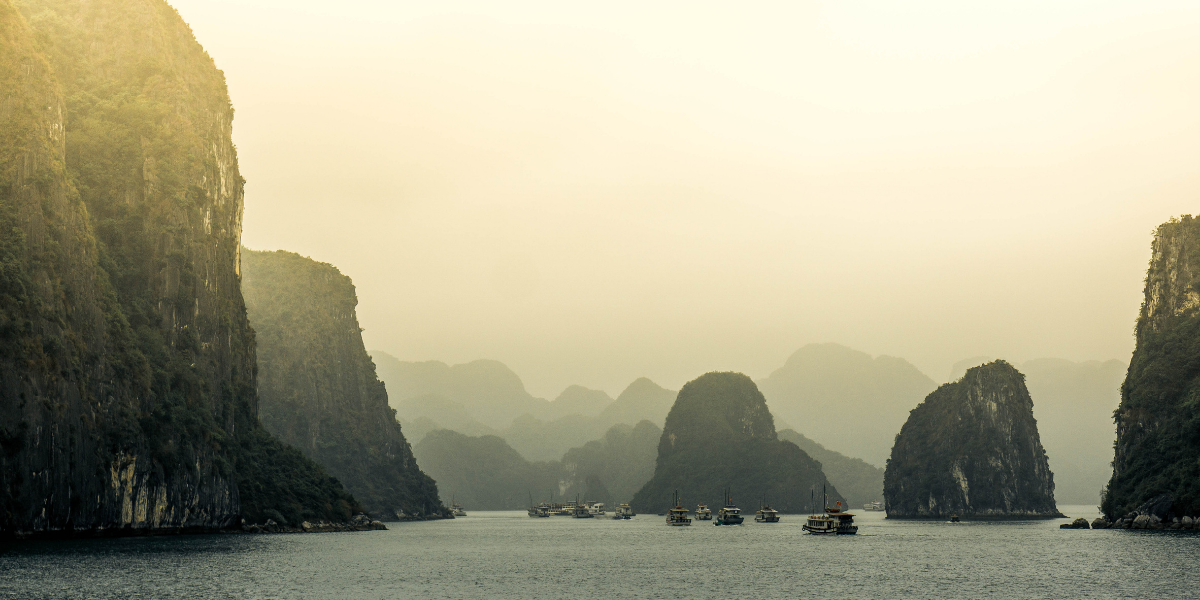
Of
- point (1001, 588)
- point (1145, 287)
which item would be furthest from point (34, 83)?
point (1145, 287)

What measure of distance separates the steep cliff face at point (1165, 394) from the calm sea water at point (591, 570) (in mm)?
11364

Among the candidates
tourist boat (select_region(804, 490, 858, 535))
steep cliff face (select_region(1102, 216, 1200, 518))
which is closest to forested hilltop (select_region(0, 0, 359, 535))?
tourist boat (select_region(804, 490, 858, 535))

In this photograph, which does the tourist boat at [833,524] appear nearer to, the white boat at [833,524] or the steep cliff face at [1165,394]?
the white boat at [833,524]

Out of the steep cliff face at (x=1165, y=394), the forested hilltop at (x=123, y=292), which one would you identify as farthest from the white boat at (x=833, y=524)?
the forested hilltop at (x=123, y=292)

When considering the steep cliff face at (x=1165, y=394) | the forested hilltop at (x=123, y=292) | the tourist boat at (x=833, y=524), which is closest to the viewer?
the forested hilltop at (x=123, y=292)

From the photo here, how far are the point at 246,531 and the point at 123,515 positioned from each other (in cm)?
3131

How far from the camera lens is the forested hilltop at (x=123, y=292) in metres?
94.9

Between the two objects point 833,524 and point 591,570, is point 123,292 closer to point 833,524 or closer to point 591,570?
point 591,570

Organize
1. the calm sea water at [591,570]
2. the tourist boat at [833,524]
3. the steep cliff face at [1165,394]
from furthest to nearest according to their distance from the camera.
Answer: the tourist boat at [833,524] → the steep cliff face at [1165,394] → the calm sea water at [591,570]

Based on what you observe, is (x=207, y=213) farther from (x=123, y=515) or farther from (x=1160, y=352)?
(x=1160, y=352)

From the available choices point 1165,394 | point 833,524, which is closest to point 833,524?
point 833,524

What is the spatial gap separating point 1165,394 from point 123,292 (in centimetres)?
14601

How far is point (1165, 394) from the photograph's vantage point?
14988 cm

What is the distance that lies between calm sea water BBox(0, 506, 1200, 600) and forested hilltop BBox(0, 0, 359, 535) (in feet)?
21.8
